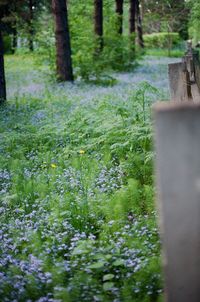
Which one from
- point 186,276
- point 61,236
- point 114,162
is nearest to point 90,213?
point 61,236

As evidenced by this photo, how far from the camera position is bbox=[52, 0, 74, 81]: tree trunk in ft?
52.9

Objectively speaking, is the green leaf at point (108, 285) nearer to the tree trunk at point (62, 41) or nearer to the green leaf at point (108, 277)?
the green leaf at point (108, 277)

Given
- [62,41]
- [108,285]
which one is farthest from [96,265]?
[62,41]

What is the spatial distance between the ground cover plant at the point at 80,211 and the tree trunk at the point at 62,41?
781cm

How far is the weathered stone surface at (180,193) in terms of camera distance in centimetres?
188

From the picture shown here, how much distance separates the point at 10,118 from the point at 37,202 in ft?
18.0

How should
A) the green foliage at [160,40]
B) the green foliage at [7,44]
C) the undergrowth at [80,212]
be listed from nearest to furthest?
the undergrowth at [80,212]
the green foliage at [7,44]
the green foliage at [160,40]

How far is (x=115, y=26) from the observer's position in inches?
924

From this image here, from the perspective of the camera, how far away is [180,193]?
6.51ft

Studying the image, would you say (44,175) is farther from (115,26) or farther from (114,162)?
(115,26)

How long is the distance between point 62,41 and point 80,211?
41.8 ft

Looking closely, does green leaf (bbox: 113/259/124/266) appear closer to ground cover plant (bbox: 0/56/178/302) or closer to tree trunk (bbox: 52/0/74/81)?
ground cover plant (bbox: 0/56/178/302)

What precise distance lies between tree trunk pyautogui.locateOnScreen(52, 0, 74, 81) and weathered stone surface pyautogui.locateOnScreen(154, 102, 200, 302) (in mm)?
15011

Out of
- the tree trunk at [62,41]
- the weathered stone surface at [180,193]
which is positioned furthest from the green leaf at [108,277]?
the tree trunk at [62,41]
